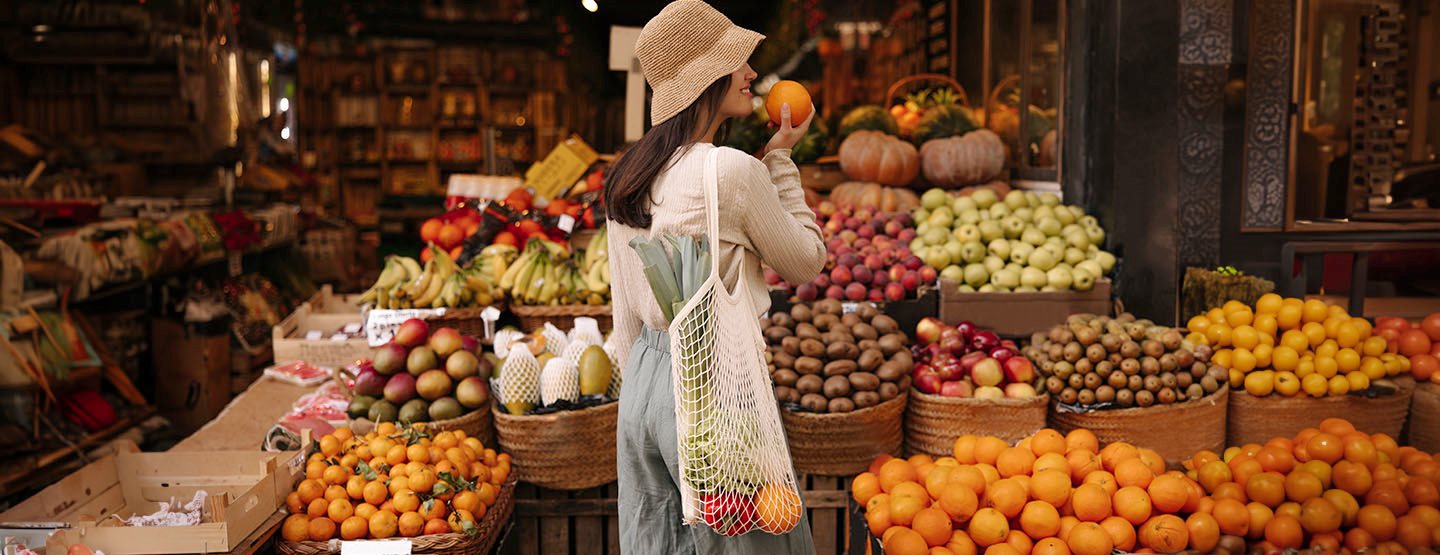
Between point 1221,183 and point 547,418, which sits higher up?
point 1221,183

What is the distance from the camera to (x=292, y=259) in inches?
371

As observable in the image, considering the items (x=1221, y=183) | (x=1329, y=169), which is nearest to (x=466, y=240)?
(x=1221, y=183)

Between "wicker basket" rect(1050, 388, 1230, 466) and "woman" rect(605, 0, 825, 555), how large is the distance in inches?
64.2

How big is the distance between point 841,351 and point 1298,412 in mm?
1675

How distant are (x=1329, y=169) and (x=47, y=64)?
9923mm

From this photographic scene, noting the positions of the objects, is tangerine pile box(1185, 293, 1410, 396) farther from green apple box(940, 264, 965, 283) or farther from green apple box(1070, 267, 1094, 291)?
green apple box(940, 264, 965, 283)

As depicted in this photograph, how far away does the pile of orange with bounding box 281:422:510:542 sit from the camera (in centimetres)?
286

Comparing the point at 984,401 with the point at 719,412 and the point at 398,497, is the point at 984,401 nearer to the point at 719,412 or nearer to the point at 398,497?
the point at 719,412

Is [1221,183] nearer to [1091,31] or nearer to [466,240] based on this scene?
[1091,31]

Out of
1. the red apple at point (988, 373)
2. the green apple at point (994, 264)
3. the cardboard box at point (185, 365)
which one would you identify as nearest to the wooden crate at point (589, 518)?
the red apple at point (988, 373)

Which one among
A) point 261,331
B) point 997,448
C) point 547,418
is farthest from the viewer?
point 261,331

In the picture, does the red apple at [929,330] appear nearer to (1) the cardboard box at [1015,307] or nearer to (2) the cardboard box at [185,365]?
(1) the cardboard box at [1015,307]

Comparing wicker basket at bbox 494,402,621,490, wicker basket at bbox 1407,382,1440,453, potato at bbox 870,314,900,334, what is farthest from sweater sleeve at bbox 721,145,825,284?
wicker basket at bbox 1407,382,1440,453

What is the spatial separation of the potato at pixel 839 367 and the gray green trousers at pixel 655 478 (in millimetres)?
1212
